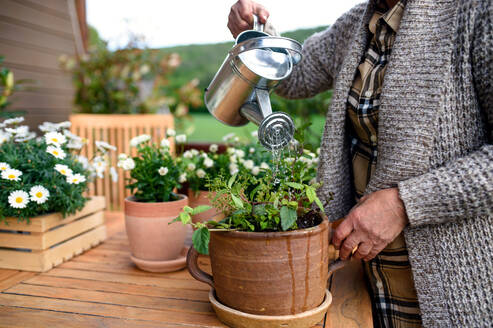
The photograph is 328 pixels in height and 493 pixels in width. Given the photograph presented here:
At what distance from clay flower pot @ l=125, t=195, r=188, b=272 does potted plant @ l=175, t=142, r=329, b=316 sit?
338 mm

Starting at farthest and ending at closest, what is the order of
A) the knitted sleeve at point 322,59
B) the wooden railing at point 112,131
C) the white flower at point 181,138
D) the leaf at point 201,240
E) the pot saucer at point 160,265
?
the wooden railing at point 112,131 → the white flower at point 181,138 → the knitted sleeve at point 322,59 → the pot saucer at point 160,265 → the leaf at point 201,240

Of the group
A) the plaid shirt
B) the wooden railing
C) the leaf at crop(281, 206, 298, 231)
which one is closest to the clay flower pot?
the leaf at crop(281, 206, 298, 231)

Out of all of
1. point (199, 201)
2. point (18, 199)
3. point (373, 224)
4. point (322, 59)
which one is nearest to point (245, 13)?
point (322, 59)

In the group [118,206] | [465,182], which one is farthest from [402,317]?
[118,206]

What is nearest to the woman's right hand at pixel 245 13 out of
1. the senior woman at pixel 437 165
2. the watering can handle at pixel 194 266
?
the senior woman at pixel 437 165

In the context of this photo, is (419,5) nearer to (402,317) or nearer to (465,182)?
(465,182)

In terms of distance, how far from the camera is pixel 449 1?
845 millimetres

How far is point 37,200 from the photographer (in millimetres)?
1052

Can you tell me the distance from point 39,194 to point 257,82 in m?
0.70

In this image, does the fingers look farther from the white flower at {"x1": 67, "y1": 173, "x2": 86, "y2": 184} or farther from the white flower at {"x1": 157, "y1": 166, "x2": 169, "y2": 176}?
the white flower at {"x1": 67, "y1": 173, "x2": 86, "y2": 184}

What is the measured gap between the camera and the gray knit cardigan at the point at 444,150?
781 mm

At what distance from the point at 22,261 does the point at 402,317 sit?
110 cm

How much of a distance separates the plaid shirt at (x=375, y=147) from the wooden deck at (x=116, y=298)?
8cm

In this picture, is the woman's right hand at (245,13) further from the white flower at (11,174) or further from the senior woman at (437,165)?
the white flower at (11,174)
